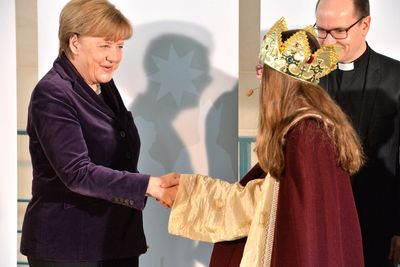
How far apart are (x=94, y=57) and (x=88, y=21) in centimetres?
14

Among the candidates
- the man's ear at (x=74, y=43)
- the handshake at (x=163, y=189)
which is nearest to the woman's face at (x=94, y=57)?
the man's ear at (x=74, y=43)

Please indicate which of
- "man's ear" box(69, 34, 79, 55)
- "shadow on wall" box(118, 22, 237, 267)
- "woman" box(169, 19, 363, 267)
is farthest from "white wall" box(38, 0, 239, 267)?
"woman" box(169, 19, 363, 267)

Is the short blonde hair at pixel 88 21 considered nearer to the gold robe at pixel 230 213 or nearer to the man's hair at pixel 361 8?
the gold robe at pixel 230 213

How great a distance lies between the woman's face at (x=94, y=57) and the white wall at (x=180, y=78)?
822 millimetres

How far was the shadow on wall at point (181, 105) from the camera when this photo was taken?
356 centimetres

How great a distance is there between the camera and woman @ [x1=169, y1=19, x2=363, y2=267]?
2086 mm

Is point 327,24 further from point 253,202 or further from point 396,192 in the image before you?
point 253,202

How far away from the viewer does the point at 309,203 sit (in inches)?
81.9

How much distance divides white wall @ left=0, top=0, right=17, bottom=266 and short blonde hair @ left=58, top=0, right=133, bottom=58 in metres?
1.08

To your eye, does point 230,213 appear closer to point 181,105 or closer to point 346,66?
point 346,66

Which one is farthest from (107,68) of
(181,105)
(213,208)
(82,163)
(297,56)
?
(181,105)

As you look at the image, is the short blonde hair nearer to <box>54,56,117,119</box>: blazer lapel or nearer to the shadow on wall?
<box>54,56,117,119</box>: blazer lapel

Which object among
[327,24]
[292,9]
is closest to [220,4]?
[292,9]

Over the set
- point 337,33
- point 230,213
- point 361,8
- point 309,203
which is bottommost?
point 230,213
